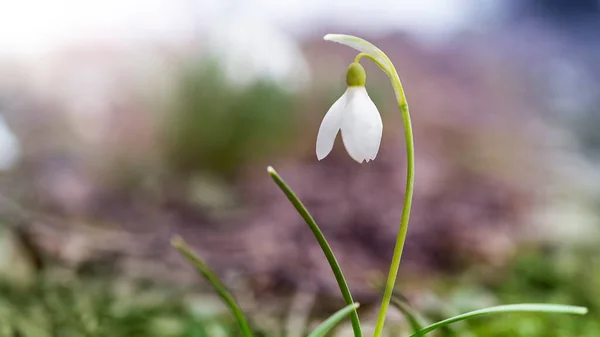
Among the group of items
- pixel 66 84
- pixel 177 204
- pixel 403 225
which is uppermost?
pixel 403 225

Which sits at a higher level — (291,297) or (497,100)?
(497,100)

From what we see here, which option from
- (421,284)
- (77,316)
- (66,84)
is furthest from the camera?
(66,84)

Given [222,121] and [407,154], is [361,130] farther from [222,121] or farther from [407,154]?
[222,121]

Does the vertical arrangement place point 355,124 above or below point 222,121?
above

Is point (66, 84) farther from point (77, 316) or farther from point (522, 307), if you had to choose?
point (522, 307)

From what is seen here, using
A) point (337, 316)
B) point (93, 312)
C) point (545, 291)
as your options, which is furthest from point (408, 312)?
point (545, 291)

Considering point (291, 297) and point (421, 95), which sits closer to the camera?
point (291, 297)

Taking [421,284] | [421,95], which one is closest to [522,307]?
[421,284]

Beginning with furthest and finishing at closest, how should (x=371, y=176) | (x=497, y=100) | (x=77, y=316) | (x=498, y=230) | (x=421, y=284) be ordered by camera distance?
(x=497, y=100), (x=371, y=176), (x=498, y=230), (x=421, y=284), (x=77, y=316)

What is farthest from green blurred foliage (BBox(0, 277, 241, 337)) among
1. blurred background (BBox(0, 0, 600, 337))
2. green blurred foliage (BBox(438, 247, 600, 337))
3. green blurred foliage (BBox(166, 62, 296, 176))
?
green blurred foliage (BBox(166, 62, 296, 176))
